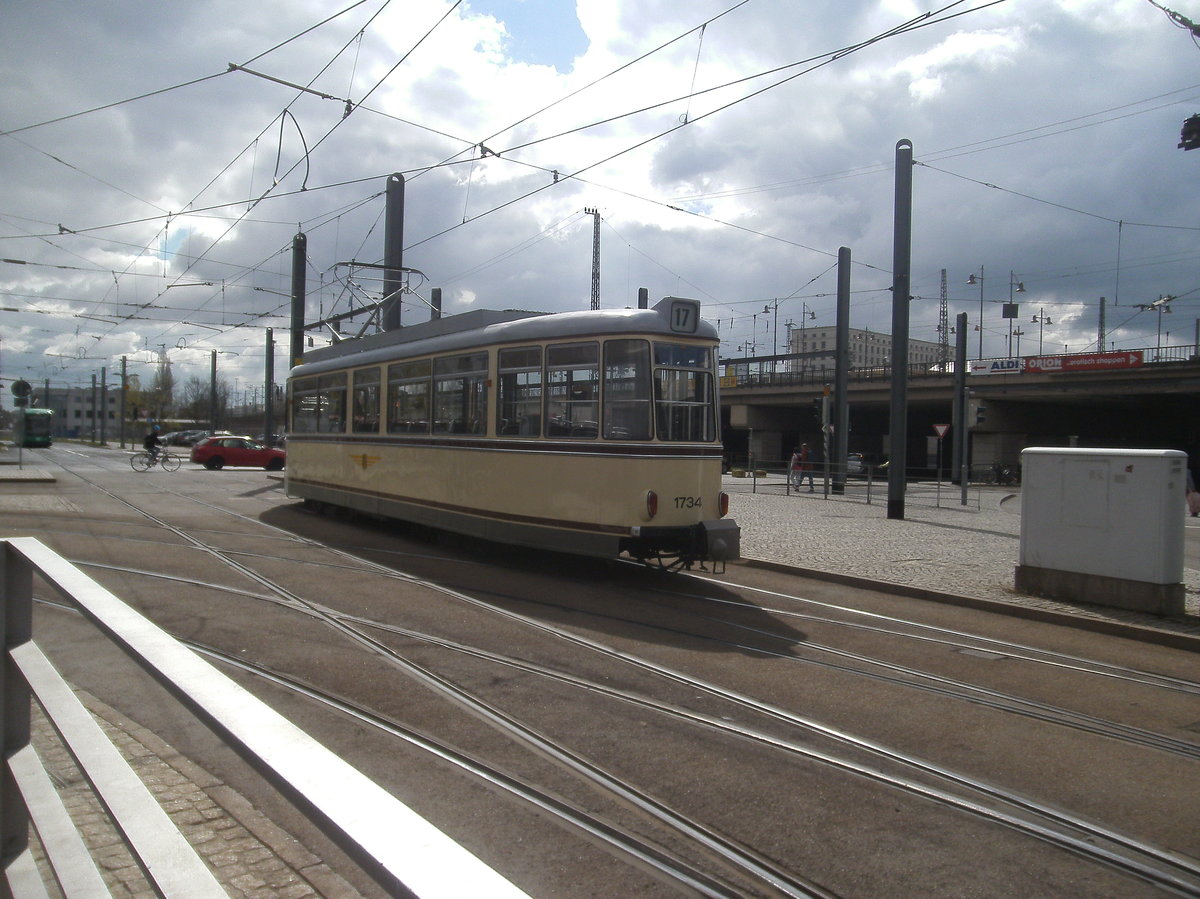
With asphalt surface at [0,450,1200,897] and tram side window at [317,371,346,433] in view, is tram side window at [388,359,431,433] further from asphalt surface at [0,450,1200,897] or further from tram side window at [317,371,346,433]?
asphalt surface at [0,450,1200,897]

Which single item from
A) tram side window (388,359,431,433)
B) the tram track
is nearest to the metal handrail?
the tram track

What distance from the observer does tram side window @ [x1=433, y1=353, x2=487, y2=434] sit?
11.8 metres

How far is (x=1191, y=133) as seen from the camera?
1078cm

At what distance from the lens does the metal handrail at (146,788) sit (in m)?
1.26

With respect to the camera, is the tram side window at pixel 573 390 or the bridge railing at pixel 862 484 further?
the bridge railing at pixel 862 484

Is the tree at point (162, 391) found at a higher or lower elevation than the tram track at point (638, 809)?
higher

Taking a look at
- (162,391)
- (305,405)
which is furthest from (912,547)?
(162,391)

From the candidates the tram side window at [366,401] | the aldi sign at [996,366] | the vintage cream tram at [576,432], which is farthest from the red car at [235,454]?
the aldi sign at [996,366]

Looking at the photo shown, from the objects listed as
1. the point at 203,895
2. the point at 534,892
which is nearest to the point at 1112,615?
the point at 534,892

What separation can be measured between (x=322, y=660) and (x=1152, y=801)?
17.8 ft

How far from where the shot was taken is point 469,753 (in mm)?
5039

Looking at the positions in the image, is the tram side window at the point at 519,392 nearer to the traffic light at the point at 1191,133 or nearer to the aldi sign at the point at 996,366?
the traffic light at the point at 1191,133

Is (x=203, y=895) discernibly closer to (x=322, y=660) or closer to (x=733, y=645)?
(x=322, y=660)

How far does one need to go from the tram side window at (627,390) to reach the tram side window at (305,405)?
8.94 metres
